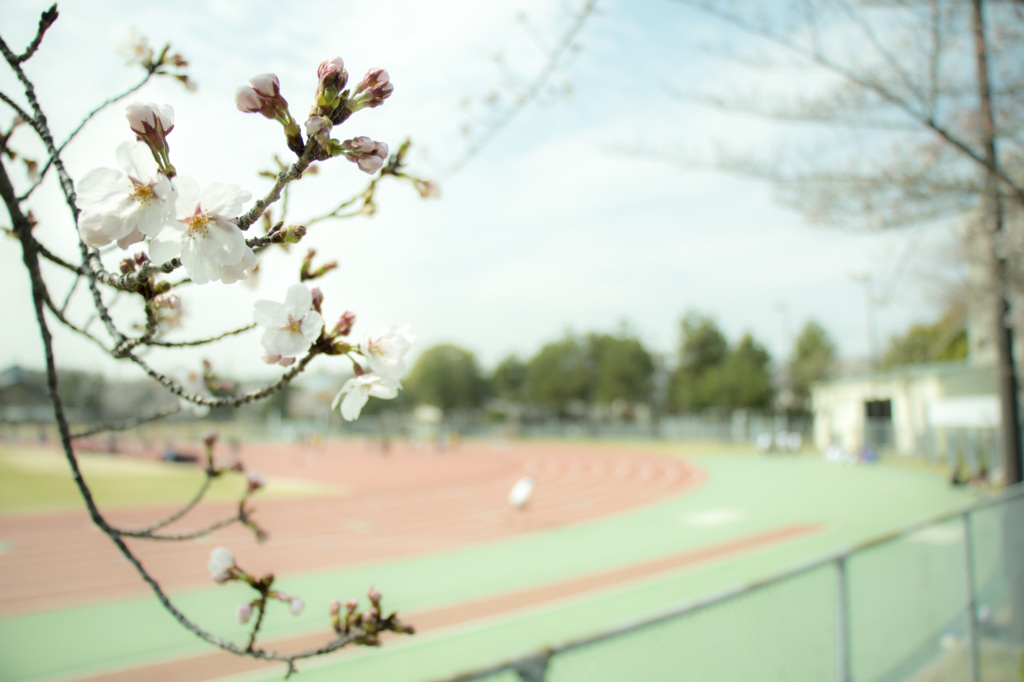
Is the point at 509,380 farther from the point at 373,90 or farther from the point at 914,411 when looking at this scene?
the point at 373,90

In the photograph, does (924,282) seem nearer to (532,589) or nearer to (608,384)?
(532,589)

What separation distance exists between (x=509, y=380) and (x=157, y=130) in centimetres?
6103

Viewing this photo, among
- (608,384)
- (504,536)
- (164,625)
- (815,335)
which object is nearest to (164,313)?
(164,625)

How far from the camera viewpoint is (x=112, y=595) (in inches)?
364

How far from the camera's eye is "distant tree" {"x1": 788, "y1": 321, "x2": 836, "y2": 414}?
45.0m

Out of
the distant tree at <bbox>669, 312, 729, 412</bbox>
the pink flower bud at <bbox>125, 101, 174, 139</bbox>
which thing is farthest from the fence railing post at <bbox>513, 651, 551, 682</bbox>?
the distant tree at <bbox>669, 312, 729, 412</bbox>

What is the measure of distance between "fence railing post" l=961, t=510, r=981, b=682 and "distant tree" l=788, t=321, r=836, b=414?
1553 inches

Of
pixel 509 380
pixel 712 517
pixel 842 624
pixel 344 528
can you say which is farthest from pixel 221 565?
pixel 509 380

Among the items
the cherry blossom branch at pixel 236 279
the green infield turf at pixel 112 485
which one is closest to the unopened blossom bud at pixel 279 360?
the cherry blossom branch at pixel 236 279

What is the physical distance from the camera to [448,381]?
192 ft

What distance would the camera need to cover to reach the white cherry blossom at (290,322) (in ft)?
2.50

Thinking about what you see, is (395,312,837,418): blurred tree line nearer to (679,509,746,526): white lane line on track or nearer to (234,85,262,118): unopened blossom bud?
(679,509,746,526): white lane line on track

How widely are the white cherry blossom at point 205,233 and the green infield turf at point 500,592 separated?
2778mm

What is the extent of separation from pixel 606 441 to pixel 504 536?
33038mm
